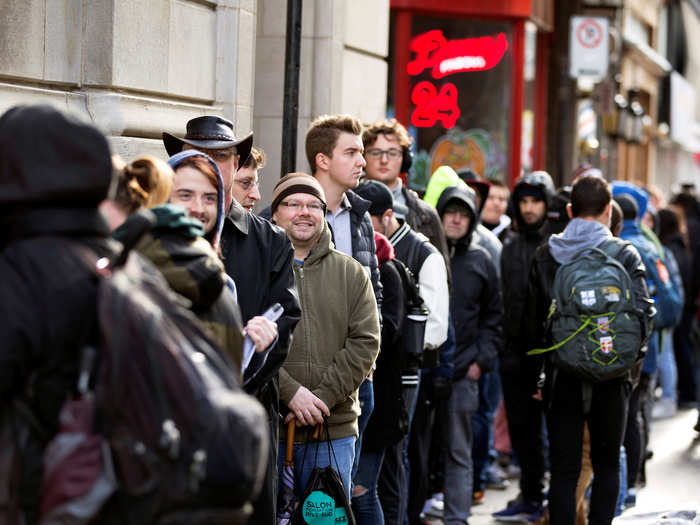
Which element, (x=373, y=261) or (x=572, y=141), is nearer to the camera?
(x=373, y=261)

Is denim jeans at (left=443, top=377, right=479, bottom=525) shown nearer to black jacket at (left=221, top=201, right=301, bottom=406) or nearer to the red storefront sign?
the red storefront sign

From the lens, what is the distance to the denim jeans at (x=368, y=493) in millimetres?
6152

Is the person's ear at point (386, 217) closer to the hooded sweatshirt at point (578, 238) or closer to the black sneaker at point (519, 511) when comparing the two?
the hooded sweatshirt at point (578, 238)

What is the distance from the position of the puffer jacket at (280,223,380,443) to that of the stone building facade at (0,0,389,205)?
140cm

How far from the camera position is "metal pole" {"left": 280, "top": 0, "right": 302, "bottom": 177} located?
6.67m

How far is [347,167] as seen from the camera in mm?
6332

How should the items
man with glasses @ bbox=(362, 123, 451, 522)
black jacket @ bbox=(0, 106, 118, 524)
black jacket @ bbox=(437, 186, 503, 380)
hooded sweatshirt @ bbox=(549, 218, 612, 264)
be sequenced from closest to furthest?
black jacket @ bbox=(0, 106, 118, 524) < hooded sweatshirt @ bbox=(549, 218, 612, 264) < man with glasses @ bbox=(362, 123, 451, 522) < black jacket @ bbox=(437, 186, 503, 380)

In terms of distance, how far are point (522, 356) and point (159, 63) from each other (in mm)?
2810

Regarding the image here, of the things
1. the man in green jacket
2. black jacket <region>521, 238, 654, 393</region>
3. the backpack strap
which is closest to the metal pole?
the backpack strap

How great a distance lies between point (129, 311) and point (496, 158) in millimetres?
13000

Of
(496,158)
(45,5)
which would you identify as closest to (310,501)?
(45,5)

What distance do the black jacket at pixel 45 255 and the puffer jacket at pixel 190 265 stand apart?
1.32ft

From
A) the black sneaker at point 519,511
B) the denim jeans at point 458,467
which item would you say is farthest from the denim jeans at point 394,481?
the black sneaker at point 519,511

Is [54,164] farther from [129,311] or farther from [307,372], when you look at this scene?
[307,372]
